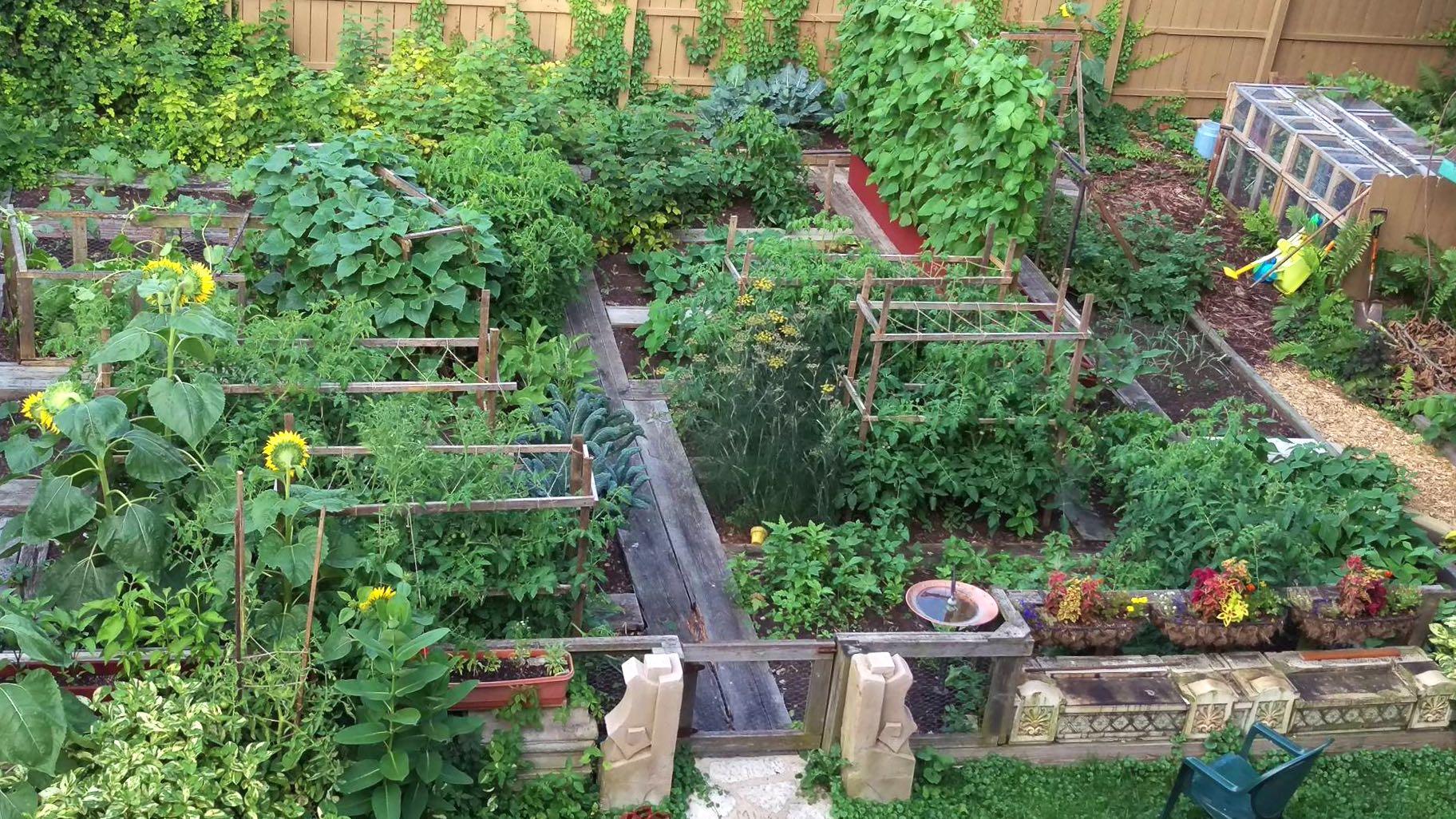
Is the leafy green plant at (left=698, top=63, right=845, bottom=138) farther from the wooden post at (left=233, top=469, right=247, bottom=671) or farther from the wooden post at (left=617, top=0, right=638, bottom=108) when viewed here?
the wooden post at (left=233, top=469, right=247, bottom=671)

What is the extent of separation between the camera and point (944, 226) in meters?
9.41

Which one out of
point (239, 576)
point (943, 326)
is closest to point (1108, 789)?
point (943, 326)

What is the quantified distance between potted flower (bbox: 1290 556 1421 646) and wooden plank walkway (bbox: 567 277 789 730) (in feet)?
7.53

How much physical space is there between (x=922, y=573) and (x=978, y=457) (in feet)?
2.56

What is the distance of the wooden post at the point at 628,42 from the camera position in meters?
12.0

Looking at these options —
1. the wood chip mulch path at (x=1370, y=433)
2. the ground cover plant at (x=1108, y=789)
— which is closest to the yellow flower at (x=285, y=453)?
the ground cover plant at (x=1108, y=789)

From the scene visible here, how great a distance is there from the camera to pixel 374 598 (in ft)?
15.5

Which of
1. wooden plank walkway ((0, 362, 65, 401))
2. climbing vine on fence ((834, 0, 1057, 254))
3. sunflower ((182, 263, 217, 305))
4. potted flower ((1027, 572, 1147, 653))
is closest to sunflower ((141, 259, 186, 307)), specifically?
sunflower ((182, 263, 217, 305))

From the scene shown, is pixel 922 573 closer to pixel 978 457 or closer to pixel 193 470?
pixel 978 457

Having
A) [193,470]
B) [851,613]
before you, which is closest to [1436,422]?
[851,613]

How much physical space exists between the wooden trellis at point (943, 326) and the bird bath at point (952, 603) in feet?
3.61

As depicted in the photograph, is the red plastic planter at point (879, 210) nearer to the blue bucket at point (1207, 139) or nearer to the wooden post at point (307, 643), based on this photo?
the blue bucket at point (1207, 139)

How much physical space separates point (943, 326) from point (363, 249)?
3.21m

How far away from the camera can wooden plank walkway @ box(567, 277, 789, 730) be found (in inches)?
236
